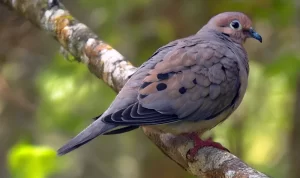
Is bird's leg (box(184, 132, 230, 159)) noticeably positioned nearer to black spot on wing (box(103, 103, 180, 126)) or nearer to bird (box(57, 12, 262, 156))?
bird (box(57, 12, 262, 156))

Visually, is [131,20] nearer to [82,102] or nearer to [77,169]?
[82,102]

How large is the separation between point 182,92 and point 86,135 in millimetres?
671

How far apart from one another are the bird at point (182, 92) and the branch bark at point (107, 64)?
9cm

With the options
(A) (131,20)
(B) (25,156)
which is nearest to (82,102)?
(A) (131,20)

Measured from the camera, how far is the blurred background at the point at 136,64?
5.19m

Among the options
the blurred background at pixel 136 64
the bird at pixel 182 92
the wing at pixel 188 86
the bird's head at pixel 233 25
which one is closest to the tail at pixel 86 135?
the bird at pixel 182 92

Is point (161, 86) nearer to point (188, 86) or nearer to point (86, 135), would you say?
point (188, 86)

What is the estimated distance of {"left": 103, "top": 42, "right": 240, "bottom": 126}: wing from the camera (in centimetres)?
326

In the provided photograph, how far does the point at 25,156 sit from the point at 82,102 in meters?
2.53

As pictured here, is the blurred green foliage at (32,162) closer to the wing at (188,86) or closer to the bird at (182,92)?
the bird at (182,92)

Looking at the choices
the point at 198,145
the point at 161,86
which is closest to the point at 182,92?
the point at 161,86

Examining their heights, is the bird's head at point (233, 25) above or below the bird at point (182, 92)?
above

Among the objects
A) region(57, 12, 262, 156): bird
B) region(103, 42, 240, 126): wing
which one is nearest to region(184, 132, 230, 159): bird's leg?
region(57, 12, 262, 156): bird

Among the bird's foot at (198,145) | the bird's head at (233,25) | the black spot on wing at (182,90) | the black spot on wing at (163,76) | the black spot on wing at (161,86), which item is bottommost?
the bird's foot at (198,145)
